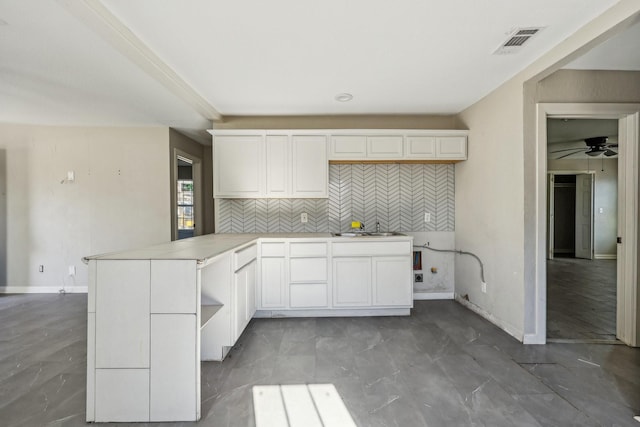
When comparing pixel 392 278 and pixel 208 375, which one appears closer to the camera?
pixel 208 375

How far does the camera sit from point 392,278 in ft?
10.0

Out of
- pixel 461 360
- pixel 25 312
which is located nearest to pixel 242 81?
pixel 461 360

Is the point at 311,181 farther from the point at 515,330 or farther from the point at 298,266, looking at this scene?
the point at 515,330

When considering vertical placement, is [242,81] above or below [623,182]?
above

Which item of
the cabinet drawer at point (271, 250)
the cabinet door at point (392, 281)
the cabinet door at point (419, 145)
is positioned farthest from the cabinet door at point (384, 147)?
the cabinet drawer at point (271, 250)

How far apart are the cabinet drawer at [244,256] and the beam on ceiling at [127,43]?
166cm

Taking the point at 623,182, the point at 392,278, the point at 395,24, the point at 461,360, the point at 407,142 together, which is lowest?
the point at 461,360

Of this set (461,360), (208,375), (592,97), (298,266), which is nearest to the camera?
(208,375)

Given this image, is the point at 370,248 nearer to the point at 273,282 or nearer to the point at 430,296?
the point at 273,282

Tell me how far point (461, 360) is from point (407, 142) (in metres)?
2.34

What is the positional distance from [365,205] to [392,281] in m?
1.08

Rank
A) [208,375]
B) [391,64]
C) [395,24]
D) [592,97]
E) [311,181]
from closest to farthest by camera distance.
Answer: [395,24], [208,375], [391,64], [592,97], [311,181]

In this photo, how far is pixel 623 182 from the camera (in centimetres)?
240

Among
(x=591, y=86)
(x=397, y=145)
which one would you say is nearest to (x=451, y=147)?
(x=397, y=145)
